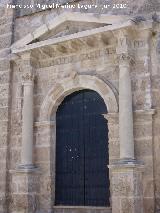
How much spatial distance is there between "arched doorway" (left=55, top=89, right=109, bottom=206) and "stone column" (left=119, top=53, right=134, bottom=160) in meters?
A: 0.87

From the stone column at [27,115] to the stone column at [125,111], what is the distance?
2287 millimetres

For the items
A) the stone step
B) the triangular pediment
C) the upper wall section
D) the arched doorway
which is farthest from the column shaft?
the upper wall section

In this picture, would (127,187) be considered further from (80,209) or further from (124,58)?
(124,58)

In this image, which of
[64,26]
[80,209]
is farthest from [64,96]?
[80,209]

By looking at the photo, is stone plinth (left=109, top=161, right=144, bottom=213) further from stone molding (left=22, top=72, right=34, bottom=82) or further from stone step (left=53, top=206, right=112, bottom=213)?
stone molding (left=22, top=72, right=34, bottom=82)

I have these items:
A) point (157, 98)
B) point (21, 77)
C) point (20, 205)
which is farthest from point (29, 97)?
point (157, 98)

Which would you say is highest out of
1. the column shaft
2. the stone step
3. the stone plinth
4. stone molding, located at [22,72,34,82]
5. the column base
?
stone molding, located at [22,72,34,82]

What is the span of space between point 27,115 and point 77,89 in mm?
1301

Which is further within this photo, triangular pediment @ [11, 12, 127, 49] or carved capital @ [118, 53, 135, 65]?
triangular pediment @ [11, 12, 127, 49]

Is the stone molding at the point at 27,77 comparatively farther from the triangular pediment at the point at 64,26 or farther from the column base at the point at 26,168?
the column base at the point at 26,168

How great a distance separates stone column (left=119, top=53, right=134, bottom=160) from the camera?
26.0 ft

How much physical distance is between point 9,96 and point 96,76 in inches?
95.3

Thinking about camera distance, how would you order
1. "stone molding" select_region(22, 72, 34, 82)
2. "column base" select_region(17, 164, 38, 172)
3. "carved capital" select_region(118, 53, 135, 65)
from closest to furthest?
1. "carved capital" select_region(118, 53, 135, 65)
2. "column base" select_region(17, 164, 38, 172)
3. "stone molding" select_region(22, 72, 34, 82)

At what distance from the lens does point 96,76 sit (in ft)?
29.2
